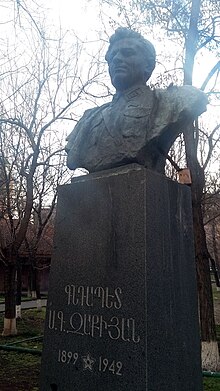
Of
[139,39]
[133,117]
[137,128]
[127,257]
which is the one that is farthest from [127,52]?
[127,257]

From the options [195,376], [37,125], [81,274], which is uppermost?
[37,125]

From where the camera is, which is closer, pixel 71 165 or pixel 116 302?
pixel 116 302

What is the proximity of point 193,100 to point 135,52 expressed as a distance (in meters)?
0.73

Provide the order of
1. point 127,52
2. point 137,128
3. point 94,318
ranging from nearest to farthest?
point 94,318 < point 137,128 < point 127,52

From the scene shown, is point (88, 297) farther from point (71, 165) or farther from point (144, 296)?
point (71, 165)

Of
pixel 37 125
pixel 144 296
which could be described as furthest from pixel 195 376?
pixel 37 125

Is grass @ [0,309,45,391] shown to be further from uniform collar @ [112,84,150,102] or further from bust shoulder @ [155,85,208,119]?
bust shoulder @ [155,85,208,119]

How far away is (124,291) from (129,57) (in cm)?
203

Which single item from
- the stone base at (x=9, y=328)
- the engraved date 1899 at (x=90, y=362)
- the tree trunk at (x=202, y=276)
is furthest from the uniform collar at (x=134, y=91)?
the stone base at (x=9, y=328)

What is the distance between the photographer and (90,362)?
3.02m

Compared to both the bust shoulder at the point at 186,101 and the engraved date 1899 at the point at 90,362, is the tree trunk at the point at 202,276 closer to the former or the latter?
the bust shoulder at the point at 186,101

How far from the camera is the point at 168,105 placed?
3414 millimetres

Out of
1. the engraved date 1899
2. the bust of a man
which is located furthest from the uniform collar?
the engraved date 1899

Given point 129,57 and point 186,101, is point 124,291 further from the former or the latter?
point 129,57
